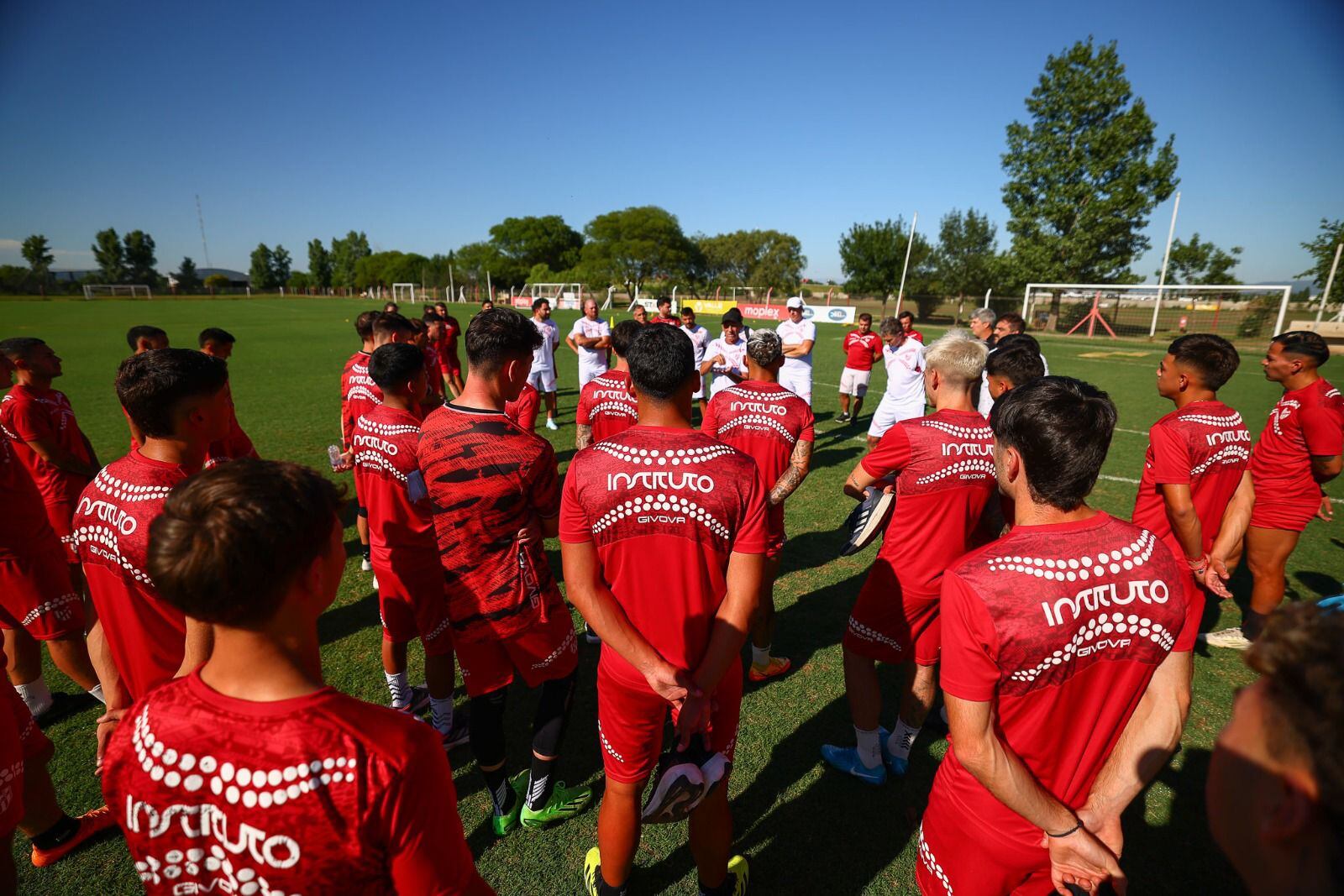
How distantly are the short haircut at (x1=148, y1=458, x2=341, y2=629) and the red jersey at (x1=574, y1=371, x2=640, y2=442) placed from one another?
14.6 ft

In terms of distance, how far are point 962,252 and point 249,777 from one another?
3017 inches

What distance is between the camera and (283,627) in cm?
128

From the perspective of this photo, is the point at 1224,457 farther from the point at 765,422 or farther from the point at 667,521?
the point at 667,521

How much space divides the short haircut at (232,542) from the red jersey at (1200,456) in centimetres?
441

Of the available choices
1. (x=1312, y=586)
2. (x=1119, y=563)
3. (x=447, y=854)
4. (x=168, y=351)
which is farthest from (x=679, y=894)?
(x=1312, y=586)

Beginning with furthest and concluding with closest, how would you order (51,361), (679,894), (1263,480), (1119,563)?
(1263,480) → (51,361) → (679,894) → (1119,563)

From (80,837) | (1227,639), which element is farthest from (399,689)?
(1227,639)

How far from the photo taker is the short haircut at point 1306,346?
4449mm

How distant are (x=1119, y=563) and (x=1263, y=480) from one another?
4.85 meters

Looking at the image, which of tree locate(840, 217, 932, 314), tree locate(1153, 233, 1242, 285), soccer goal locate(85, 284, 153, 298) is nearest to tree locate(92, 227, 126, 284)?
soccer goal locate(85, 284, 153, 298)

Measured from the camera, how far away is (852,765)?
3.54 meters

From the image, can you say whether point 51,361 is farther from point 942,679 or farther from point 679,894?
point 942,679

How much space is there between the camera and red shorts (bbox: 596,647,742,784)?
238cm

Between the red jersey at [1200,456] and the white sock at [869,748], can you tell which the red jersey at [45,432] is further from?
the red jersey at [1200,456]
